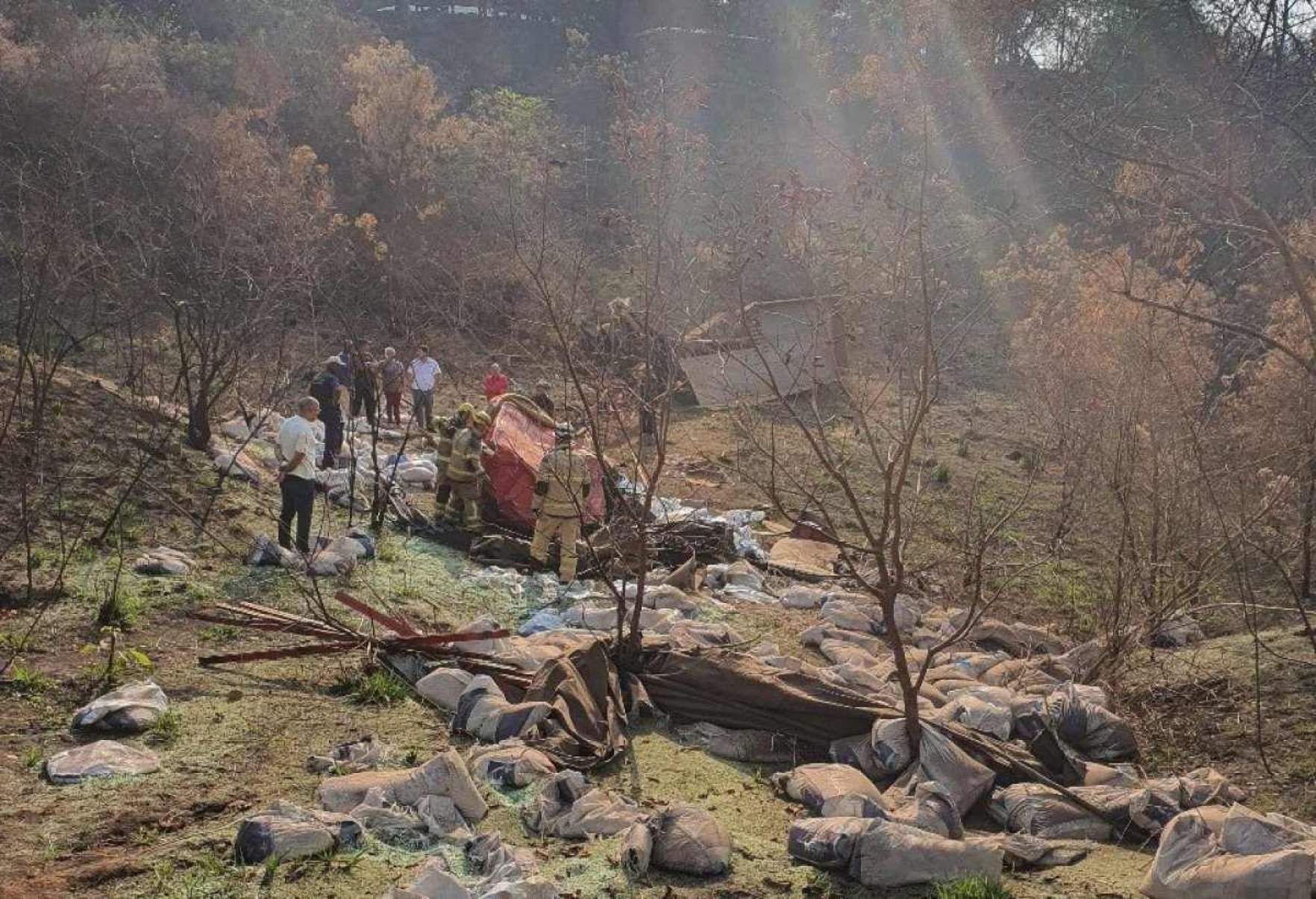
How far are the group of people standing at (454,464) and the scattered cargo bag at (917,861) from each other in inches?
132

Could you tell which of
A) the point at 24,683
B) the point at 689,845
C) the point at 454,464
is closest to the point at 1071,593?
the point at 454,464

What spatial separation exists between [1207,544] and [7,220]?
2083 centimetres

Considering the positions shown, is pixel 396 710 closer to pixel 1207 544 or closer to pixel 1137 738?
pixel 1137 738

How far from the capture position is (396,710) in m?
5.59

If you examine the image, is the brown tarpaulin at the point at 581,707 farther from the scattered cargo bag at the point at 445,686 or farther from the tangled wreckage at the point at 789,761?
the scattered cargo bag at the point at 445,686

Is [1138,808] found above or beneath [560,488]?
beneath

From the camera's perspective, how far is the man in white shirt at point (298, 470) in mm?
8312

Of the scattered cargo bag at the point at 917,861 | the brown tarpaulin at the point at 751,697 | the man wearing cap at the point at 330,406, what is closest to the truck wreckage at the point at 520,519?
the man wearing cap at the point at 330,406

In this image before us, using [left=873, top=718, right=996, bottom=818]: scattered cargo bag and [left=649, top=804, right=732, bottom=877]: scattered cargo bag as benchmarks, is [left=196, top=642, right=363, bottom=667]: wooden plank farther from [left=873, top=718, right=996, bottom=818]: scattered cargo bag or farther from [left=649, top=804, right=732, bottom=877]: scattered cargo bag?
[left=873, top=718, right=996, bottom=818]: scattered cargo bag

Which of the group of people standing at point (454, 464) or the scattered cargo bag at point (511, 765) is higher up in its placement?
the group of people standing at point (454, 464)

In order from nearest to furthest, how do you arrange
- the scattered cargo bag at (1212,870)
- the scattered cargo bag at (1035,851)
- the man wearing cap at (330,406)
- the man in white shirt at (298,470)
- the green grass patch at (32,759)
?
the scattered cargo bag at (1212,870) < the scattered cargo bag at (1035,851) < the green grass patch at (32,759) < the man in white shirt at (298,470) < the man wearing cap at (330,406)

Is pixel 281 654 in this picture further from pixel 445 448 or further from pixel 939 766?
pixel 445 448

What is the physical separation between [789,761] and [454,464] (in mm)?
5100

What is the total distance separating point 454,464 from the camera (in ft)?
32.4
